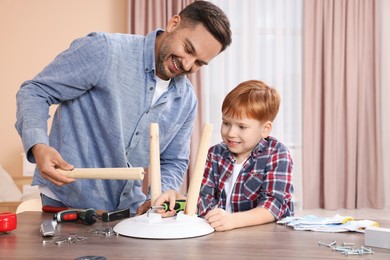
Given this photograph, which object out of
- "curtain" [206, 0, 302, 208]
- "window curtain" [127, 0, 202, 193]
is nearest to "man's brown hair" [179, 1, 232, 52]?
"window curtain" [127, 0, 202, 193]

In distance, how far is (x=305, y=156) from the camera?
18.0 feet

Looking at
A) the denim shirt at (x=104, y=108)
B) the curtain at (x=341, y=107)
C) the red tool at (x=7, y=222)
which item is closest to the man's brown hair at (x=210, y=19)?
the denim shirt at (x=104, y=108)

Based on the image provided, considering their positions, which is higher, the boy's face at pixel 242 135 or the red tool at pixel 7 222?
the boy's face at pixel 242 135

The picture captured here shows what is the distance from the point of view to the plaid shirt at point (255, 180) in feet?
4.93

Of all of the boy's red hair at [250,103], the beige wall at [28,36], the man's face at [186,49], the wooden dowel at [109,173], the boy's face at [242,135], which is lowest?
the wooden dowel at [109,173]

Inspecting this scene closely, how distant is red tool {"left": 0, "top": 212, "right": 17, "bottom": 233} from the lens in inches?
47.0

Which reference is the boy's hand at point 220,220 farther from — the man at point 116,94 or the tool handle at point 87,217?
the man at point 116,94

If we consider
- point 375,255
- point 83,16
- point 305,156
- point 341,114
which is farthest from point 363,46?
point 375,255

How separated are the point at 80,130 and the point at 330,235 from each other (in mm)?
870

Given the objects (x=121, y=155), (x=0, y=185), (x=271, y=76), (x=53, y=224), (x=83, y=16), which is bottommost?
(x=0, y=185)

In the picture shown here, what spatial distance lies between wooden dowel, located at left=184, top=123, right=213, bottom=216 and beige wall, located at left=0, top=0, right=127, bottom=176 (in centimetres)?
414

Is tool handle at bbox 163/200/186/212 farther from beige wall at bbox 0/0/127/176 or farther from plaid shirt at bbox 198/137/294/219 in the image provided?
beige wall at bbox 0/0/127/176

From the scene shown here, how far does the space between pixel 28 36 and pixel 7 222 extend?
427 centimetres

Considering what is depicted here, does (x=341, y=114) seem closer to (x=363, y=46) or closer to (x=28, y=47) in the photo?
(x=363, y=46)
